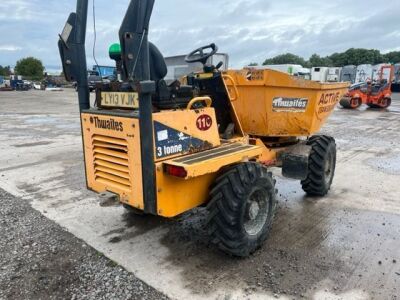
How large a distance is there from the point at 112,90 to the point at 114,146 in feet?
1.89

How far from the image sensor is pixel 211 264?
11.2ft

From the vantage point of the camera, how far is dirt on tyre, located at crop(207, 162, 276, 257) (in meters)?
3.25

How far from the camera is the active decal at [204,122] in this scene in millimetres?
3352

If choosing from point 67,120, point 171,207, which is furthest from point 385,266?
point 67,120

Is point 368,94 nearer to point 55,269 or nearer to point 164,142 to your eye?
point 164,142

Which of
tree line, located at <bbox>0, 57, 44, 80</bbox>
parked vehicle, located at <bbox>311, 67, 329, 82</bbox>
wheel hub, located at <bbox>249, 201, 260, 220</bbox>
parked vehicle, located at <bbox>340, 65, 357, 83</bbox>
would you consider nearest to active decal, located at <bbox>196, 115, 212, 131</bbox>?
wheel hub, located at <bbox>249, 201, 260, 220</bbox>

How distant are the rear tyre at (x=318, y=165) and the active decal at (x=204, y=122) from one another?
2112 mm

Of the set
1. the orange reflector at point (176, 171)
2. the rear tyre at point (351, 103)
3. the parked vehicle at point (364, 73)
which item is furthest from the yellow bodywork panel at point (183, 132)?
the parked vehicle at point (364, 73)

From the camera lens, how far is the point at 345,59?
6906cm

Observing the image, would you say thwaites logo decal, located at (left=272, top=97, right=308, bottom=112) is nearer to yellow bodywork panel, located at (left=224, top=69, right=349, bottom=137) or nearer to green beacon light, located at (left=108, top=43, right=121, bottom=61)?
yellow bodywork panel, located at (left=224, top=69, right=349, bottom=137)

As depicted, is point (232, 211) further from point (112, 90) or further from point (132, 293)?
point (112, 90)

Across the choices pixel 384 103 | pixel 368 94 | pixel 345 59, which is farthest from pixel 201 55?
pixel 345 59

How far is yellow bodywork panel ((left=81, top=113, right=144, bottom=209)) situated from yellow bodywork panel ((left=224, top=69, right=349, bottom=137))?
169 cm

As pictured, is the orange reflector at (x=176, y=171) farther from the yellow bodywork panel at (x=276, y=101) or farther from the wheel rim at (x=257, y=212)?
the yellow bodywork panel at (x=276, y=101)
